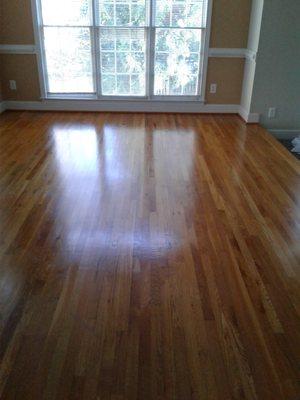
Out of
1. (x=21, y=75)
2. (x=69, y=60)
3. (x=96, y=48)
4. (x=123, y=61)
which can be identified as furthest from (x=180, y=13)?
(x=21, y=75)

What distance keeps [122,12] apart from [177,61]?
0.99 meters

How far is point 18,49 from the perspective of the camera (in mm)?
4945

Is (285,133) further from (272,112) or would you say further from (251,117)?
(251,117)

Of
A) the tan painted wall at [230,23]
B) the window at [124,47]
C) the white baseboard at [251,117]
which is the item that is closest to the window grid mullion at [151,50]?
the window at [124,47]

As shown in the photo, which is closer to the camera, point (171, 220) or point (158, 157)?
point (171, 220)

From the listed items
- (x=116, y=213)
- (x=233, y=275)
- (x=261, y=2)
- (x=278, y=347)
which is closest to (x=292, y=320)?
(x=278, y=347)

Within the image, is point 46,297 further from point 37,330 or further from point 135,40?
point 135,40

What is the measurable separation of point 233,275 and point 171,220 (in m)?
0.70

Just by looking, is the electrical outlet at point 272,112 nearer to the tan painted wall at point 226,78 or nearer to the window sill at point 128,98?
the tan painted wall at point 226,78

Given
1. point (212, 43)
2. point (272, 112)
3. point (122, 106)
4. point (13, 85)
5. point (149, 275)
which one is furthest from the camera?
point (122, 106)

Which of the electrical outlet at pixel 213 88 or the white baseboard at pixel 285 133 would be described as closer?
the white baseboard at pixel 285 133

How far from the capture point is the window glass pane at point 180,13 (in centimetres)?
477

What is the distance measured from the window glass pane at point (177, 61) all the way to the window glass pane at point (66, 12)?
3.32 ft

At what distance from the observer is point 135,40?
4.93 metres
